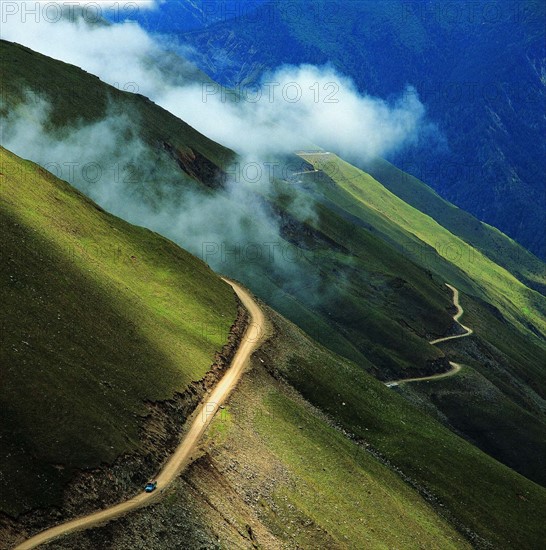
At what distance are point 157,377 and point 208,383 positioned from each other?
12.1 meters

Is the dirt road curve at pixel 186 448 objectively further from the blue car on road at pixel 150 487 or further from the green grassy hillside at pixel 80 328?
the green grassy hillside at pixel 80 328

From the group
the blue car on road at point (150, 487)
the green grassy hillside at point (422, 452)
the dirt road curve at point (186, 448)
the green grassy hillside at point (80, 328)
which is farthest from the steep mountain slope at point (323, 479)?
the green grassy hillside at point (80, 328)

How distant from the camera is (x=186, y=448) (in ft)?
301

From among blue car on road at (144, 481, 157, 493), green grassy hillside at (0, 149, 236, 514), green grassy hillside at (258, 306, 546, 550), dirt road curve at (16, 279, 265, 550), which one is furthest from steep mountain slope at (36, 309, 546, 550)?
green grassy hillside at (0, 149, 236, 514)

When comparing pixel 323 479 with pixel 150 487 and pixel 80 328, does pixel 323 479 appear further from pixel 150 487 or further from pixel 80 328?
pixel 80 328

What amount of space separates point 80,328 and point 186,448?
21407 millimetres

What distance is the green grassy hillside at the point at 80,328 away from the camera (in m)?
75.2

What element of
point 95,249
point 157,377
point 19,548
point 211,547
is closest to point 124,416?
point 157,377

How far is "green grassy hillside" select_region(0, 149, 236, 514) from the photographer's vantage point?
75250mm

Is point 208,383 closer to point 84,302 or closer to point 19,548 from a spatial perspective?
point 84,302

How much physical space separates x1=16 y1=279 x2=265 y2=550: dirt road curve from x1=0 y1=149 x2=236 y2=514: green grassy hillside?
139 inches

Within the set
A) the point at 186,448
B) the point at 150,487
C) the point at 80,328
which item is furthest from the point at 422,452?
the point at 80,328

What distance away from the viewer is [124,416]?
290ft

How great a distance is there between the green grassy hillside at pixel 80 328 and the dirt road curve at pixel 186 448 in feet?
11.6
